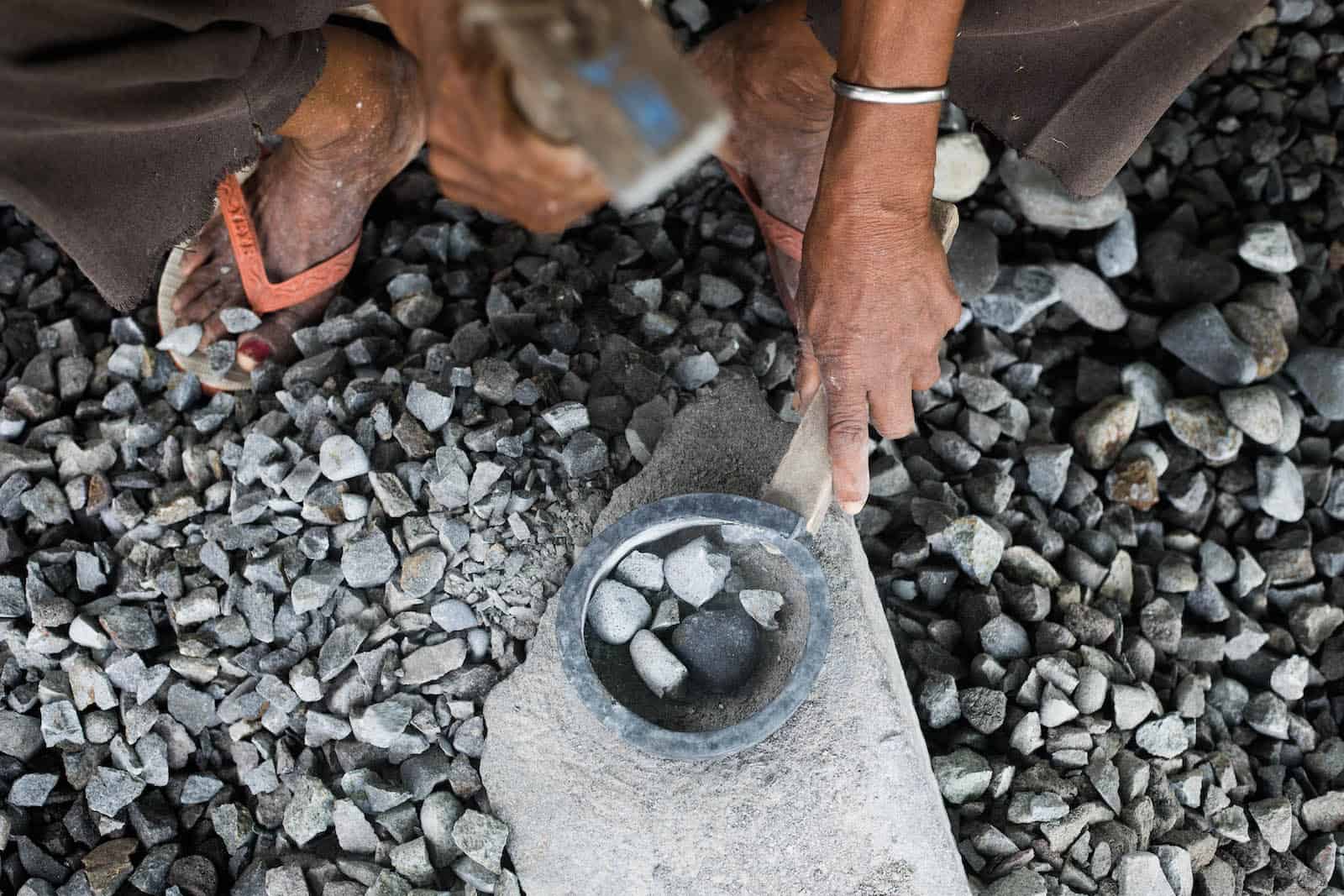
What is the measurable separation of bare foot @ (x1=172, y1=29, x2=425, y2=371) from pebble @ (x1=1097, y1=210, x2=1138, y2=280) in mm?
1394

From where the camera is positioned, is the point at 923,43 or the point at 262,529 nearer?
the point at 923,43

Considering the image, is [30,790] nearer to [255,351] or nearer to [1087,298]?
[255,351]

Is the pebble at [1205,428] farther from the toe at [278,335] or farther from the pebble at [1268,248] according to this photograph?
the toe at [278,335]

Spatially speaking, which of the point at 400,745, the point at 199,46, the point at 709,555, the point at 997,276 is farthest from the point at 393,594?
the point at 997,276

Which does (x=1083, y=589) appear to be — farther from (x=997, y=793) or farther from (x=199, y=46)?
(x=199, y=46)

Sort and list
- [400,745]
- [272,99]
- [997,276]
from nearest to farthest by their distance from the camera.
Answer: [272,99] → [400,745] → [997,276]

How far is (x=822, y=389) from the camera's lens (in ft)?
5.46

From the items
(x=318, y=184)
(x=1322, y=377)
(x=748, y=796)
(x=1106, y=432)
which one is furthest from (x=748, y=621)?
(x=1322, y=377)

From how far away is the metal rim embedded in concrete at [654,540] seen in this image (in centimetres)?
153

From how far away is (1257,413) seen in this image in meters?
2.09

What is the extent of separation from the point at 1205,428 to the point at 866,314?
3.05 ft

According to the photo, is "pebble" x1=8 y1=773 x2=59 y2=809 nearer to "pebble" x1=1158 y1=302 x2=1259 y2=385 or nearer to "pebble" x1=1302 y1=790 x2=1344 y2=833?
"pebble" x1=1302 y1=790 x2=1344 y2=833

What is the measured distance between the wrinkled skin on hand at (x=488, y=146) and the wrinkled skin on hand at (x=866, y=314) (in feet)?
2.44

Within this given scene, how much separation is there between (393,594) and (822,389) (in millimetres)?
741
